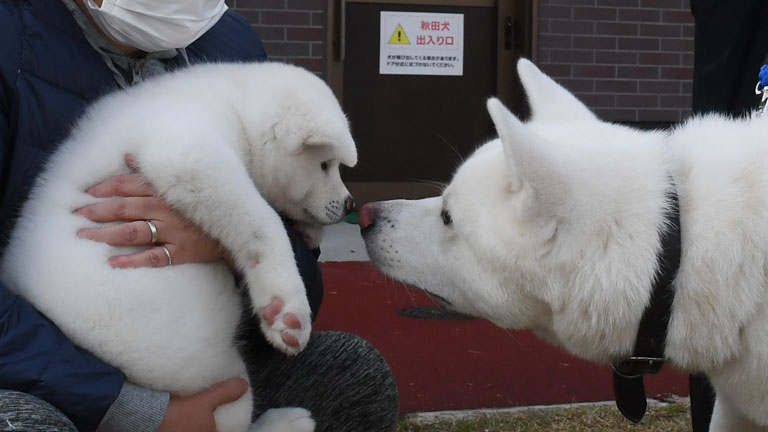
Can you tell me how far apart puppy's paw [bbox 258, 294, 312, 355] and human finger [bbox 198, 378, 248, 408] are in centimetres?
18

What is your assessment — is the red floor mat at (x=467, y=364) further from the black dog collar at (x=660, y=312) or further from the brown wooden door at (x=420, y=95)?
the brown wooden door at (x=420, y=95)

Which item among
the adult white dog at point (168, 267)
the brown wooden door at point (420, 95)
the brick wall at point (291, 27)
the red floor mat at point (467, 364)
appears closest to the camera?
the adult white dog at point (168, 267)

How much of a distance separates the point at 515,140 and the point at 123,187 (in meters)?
1.05

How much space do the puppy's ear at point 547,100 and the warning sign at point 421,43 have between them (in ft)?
17.5

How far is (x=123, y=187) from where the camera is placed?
2.25 metres

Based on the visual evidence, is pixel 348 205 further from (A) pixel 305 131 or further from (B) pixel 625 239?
(B) pixel 625 239

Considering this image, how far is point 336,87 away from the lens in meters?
7.73

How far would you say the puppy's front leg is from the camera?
2207 mm

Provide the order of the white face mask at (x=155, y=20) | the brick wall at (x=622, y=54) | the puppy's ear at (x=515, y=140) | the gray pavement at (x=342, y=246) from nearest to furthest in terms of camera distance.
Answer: the puppy's ear at (x=515, y=140), the white face mask at (x=155, y=20), the gray pavement at (x=342, y=246), the brick wall at (x=622, y=54)

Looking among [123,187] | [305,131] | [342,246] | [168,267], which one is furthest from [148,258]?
[342,246]

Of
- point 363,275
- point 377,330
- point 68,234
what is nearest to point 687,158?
point 68,234

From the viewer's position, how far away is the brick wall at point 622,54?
25.3ft

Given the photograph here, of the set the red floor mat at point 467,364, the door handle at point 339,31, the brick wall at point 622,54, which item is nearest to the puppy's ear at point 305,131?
the red floor mat at point 467,364

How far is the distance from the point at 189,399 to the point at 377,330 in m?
2.95
